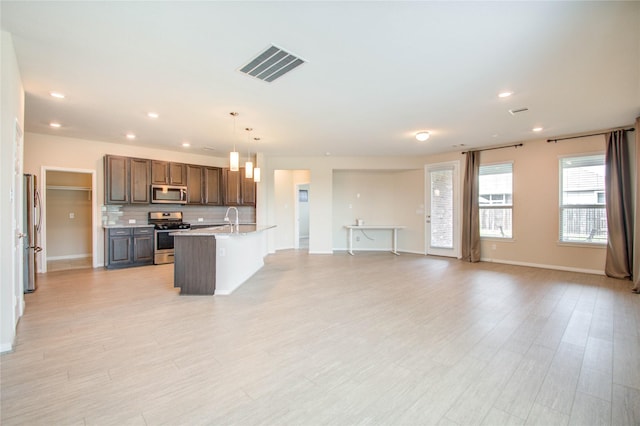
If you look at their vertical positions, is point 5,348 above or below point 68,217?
below

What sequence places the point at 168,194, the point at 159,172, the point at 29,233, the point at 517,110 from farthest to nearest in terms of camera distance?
the point at 168,194, the point at 159,172, the point at 517,110, the point at 29,233

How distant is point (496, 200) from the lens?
6.83m

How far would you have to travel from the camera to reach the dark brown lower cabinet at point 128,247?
19.7 feet

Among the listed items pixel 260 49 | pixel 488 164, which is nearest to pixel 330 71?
pixel 260 49

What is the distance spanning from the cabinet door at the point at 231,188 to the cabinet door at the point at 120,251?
2.51 metres

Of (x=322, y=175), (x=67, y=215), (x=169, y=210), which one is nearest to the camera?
(x=169, y=210)

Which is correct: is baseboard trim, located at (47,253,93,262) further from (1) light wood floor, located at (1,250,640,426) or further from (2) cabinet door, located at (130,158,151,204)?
(1) light wood floor, located at (1,250,640,426)

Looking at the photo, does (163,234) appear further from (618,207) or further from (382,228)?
(618,207)

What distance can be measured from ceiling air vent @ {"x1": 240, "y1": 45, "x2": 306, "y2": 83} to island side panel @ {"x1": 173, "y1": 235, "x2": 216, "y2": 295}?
238cm

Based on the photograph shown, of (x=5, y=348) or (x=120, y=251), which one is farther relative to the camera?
(x=120, y=251)

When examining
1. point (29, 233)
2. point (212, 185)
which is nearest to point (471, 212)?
point (212, 185)

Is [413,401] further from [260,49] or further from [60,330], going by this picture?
[60,330]

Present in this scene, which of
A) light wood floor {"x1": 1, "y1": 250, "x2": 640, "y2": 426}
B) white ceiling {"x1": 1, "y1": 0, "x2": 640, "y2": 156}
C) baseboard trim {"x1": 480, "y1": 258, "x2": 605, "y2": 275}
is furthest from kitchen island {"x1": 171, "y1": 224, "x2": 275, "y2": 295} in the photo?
baseboard trim {"x1": 480, "y1": 258, "x2": 605, "y2": 275}

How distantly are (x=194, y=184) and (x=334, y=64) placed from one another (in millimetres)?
5628
